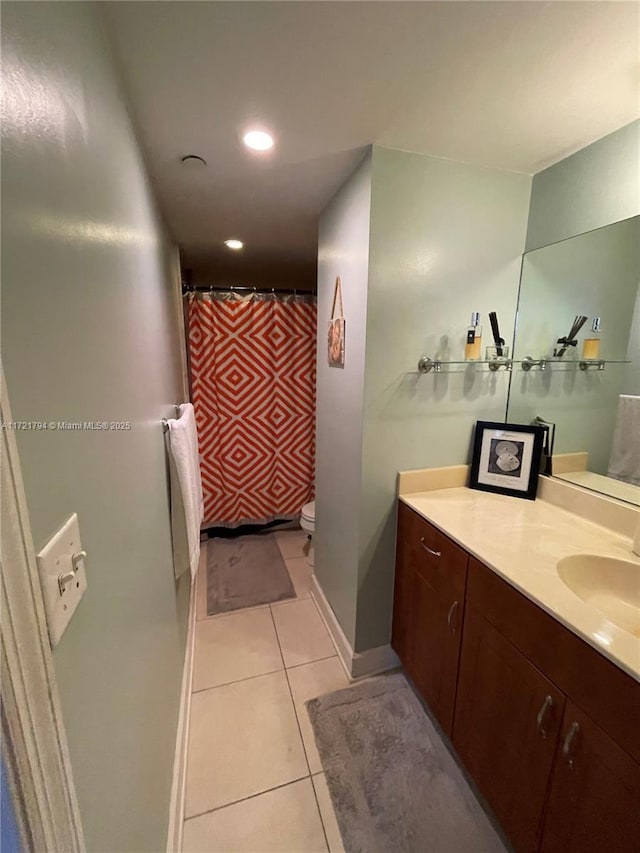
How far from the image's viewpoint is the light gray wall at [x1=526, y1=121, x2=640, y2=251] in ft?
3.74

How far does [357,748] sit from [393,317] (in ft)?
5.45

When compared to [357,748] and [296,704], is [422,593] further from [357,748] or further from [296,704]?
[296,704]

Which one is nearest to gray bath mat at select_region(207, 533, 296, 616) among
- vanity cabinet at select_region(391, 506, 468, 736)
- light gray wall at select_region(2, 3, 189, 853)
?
vanity cabinet at select_region(391, 506, 468, 736)

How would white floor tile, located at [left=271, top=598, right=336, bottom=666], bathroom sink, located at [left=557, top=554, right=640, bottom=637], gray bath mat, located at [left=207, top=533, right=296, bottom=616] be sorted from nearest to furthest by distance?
bathroom sink, located at [left=557, top=554, right=640, bottom=637] < white floor tile, located at [left=271, top=598, right=336, bottom=666] < gray bath mat, located at [left=207, top=533, right=296, bottom=616]

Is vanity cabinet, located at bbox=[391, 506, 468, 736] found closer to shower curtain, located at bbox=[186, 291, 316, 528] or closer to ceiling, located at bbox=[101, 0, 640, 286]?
ceiling, located at bbox=[101, 0, 640, 286]

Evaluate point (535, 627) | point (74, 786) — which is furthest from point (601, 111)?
point (74, 786)

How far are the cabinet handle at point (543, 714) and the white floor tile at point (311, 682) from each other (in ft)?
2.91

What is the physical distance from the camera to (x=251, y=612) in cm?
198

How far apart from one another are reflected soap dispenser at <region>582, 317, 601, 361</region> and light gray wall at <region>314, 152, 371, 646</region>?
900 mm

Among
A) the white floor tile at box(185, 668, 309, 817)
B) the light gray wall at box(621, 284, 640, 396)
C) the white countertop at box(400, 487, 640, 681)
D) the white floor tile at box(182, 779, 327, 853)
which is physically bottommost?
the white floor tile at box(182, 779, 327, 853)

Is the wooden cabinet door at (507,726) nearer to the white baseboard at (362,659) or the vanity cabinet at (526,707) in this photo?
the vanity cabinet at (526,707)

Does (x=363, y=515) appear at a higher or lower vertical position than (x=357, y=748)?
higher

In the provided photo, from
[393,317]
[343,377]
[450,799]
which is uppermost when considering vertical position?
[393,317]

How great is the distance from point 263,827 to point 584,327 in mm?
2110
